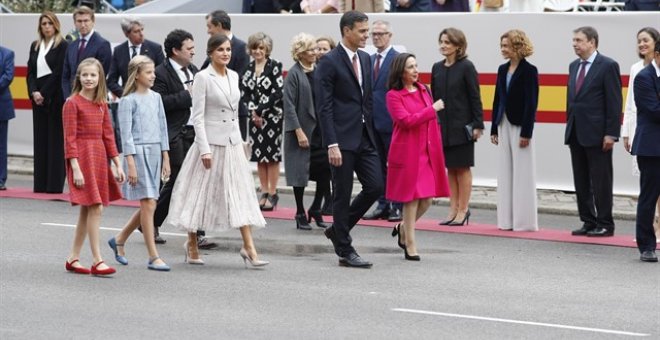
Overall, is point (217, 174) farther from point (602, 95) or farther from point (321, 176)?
point (602, 95)

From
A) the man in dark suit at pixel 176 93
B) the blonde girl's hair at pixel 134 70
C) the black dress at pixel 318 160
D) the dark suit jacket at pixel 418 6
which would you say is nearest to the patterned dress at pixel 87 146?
the blonde girl's hair at pixel 134 70

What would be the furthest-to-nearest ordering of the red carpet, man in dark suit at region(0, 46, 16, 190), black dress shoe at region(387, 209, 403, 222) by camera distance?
man in dark suit at region(0, 46, 16, 190)
black dress shoe at region(387, 209, 403, 222)
the red carpet

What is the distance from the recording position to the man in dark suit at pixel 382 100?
50.4ft

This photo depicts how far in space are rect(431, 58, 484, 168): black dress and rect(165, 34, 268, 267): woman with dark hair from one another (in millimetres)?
3491

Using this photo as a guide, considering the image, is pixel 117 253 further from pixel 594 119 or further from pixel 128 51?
pixel 128 51

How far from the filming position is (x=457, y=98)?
15172 millimetres

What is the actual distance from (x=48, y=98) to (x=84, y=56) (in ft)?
2.58

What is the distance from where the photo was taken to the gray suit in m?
15.2

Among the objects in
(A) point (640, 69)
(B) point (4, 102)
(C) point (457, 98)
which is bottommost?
(B) point (4, 102)

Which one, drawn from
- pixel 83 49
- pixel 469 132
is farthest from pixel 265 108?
pixel 83 49

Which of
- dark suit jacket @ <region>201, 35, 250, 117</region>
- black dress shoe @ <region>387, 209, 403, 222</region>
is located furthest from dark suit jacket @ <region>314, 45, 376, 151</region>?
dark suit jacket @ <region>201, 35, 250, 117</region>

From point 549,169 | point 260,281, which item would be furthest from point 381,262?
point 549,169

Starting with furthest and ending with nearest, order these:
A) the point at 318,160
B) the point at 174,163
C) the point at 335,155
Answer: the point at 318,160
the point at 174,163
the point at 335,155

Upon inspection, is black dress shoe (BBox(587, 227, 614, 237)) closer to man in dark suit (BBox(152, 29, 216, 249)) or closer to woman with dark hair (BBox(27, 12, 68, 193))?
man in dark suit (BBox(152, 29, 216, 249))
